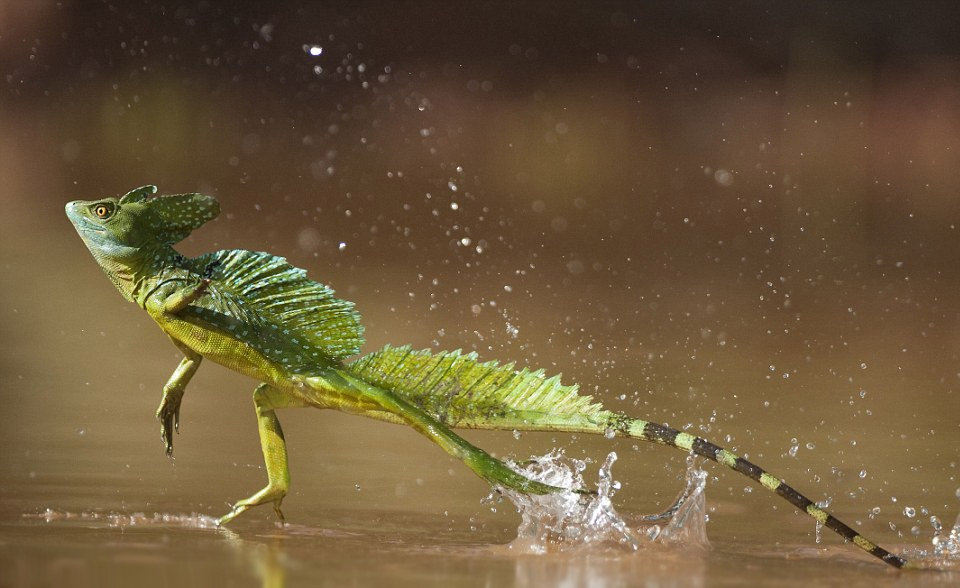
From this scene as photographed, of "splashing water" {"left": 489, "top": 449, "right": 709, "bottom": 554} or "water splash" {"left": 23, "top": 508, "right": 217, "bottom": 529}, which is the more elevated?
"splashing water" {"left": 489, "top": 449, "right": 709, "bottom": 554}

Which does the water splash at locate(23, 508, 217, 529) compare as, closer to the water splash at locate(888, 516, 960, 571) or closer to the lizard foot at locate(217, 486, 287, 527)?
the lizard foot at locate(217, 486, 287, 527)

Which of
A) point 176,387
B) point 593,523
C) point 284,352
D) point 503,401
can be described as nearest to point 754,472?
point 593,523

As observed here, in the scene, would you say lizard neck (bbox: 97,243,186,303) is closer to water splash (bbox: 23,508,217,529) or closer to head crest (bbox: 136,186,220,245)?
head crest (bbox: 136,186,220,245)

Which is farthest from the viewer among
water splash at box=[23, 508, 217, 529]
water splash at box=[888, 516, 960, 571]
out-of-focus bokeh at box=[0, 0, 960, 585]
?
out-of-focus bokeh at box=[0, 0, 960, 585]

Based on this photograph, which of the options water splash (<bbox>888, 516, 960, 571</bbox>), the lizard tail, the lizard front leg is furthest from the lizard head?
water splash (<bbox>888, 516, 960, 571</bbox>)

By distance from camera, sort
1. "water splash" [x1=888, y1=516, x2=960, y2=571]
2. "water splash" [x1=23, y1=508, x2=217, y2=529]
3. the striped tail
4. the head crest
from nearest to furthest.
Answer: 1. the striped tail
2. "water splash" [x1=888, y1=516, x2=960, y2=571]
3. "water splash" [x1=23, y1=508, x2=217, y2=529]
4. the head crest

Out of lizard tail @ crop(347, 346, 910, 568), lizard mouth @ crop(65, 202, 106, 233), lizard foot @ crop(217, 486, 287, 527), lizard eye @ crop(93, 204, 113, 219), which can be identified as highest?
lizard eye @ crop(93, 204, 113, 219)

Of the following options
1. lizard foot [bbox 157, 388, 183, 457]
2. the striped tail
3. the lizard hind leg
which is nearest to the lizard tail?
the striped tail

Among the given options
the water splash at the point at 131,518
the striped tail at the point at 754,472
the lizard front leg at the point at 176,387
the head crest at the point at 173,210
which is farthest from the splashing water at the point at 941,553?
the head crest at the point at 173,210

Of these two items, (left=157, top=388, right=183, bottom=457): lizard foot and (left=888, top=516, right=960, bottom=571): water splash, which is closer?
(left=888, top=516, right=960, bottom=571): water splash
